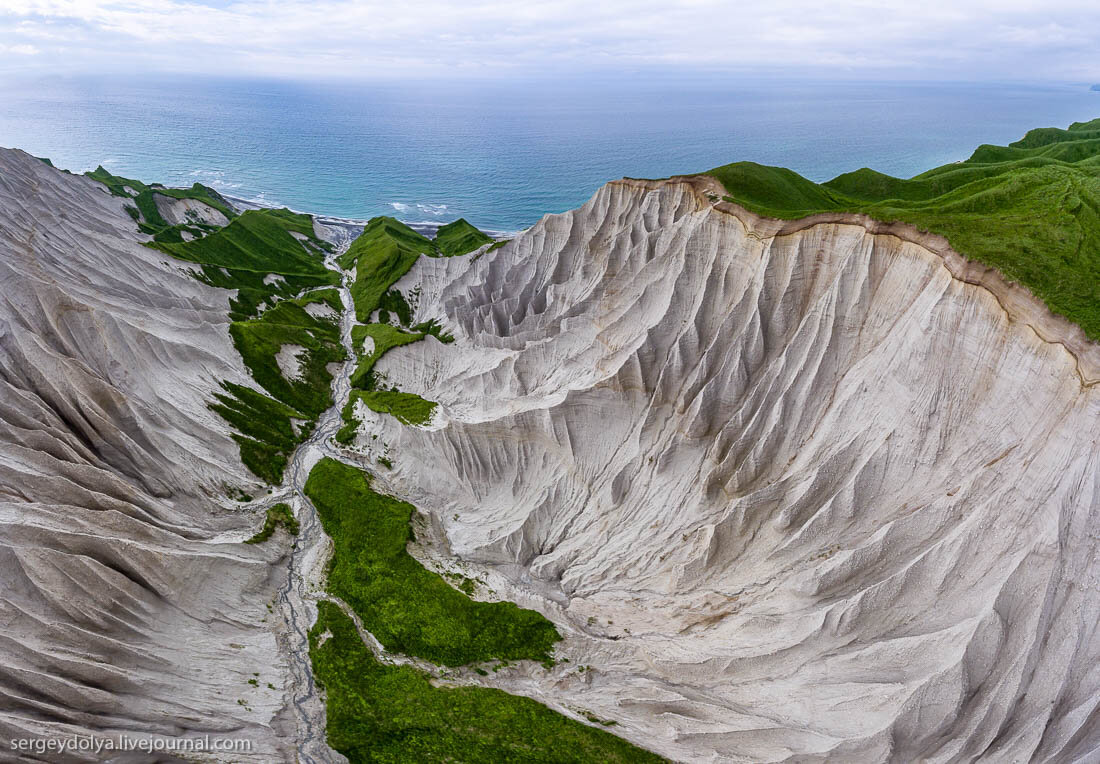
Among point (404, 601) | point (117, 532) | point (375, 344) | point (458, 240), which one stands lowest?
point (404, 601)

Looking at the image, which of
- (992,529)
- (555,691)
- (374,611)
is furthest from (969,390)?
(374,611)

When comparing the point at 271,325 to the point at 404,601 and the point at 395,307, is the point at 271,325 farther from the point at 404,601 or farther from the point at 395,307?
the point at 404,601

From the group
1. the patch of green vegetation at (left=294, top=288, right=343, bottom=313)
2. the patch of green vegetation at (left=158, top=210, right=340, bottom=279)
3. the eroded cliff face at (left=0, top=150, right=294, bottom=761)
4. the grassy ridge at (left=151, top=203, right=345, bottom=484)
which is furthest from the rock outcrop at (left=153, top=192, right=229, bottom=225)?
the eroded cliff face at (left=0, top=150, right=294, bottom=761)

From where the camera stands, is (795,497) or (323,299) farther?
(323,299)

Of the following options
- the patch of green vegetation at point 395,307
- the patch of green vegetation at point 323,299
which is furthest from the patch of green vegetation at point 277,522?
the patch of green vegetation at point 323,299

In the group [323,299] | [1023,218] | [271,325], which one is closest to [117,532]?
[271,325]

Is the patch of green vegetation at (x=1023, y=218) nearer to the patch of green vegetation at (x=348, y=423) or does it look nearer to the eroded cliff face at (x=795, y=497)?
the eroded cliff face at (x=795, y=497)

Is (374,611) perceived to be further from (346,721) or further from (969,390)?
(969,390)
